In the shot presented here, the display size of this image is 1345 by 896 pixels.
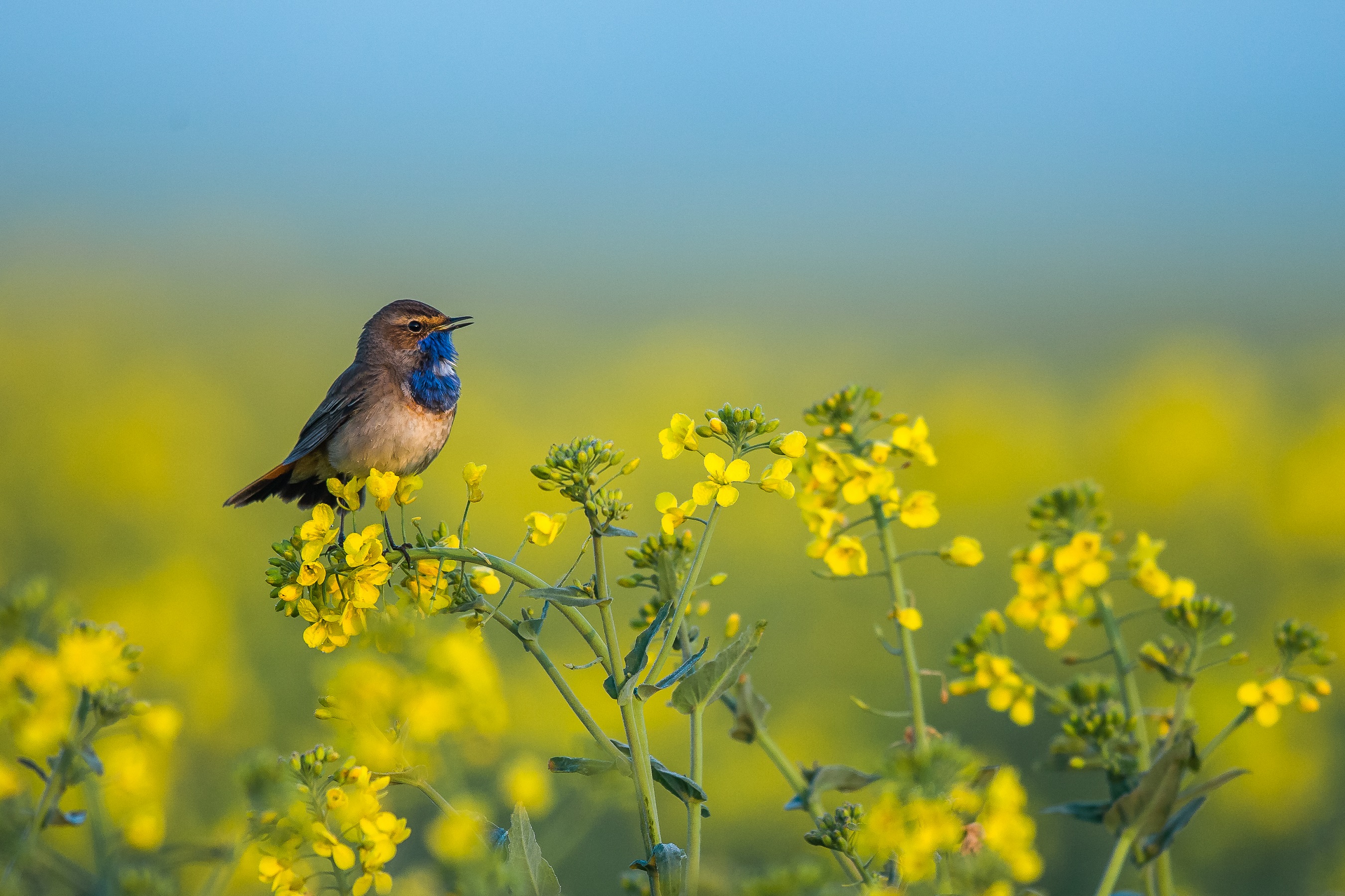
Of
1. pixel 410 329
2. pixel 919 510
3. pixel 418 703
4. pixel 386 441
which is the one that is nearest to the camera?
pixel 919 510

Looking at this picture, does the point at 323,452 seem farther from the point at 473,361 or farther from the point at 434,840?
the point at 473,361

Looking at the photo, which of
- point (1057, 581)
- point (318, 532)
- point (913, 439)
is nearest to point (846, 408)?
point (913, 439)

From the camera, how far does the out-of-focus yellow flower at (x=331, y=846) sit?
67.4 inches

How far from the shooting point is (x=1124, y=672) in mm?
1668

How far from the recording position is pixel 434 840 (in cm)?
190

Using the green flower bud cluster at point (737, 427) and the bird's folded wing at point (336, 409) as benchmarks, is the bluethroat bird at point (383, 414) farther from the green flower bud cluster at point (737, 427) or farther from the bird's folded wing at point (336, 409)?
the green flower bud cluster at point (737, 427)

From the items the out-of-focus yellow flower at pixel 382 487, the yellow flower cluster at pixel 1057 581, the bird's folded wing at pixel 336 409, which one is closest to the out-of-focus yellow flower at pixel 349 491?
the out-of-focus yellow flower at pixel 382 487

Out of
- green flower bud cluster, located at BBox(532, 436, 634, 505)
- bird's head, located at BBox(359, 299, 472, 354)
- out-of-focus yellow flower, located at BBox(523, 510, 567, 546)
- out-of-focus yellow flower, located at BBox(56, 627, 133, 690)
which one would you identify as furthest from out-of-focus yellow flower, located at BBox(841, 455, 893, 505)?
bird's head, located at BBox(359, 299, 472, 354)

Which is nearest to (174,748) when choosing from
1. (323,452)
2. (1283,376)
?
(323,452)

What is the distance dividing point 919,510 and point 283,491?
6.59 ft

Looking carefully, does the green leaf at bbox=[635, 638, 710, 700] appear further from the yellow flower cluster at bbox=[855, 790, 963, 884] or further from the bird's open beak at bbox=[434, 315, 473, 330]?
the bird's open beak at bbox=[434, 315, 473, 330]

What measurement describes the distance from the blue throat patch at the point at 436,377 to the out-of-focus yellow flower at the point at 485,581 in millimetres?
1476

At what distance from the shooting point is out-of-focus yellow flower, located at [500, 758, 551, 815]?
294 centimetres

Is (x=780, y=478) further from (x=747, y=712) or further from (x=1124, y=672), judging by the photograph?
(x=1124, y=672)
